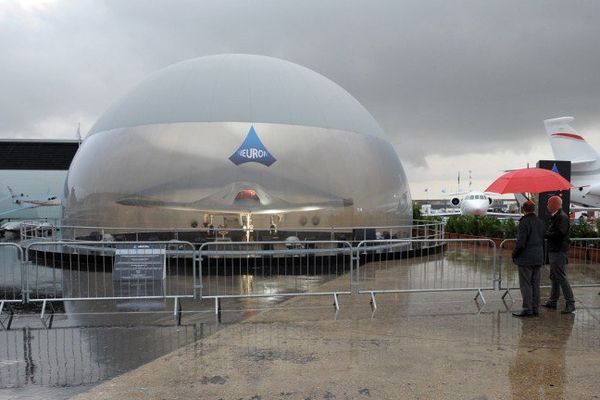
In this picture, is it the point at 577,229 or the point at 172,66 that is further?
the point at 172,66

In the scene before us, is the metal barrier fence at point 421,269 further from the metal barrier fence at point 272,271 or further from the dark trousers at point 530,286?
the dark trousers at point 530,286

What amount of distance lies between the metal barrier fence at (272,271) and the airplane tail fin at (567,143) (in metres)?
33.5

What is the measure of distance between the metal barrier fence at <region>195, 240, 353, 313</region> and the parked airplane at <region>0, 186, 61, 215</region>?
102 ft

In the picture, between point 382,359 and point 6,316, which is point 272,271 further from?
point 382,359

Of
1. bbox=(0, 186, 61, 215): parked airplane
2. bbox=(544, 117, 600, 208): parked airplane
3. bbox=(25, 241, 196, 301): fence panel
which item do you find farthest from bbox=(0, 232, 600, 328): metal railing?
bbox=(544, 117, 600, 208): parked airplane

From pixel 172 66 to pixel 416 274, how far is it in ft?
39.5

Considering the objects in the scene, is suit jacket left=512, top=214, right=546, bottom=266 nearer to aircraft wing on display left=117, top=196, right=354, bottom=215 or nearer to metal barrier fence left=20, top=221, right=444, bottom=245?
metal barrier fence left=20, top=221, right=444, bottom=245

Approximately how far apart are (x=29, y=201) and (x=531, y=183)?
41106 mm

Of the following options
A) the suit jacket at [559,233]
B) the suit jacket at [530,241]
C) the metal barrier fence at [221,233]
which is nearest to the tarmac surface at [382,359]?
the suit jacket at [530,241]

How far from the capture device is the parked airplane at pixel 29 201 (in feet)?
123

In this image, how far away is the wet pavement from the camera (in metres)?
4.29

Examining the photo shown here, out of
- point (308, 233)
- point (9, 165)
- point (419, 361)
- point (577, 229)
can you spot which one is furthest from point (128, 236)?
point (9, 165)

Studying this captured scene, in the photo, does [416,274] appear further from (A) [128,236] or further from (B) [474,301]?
(A) [128,236]

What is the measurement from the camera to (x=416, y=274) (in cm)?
1105
